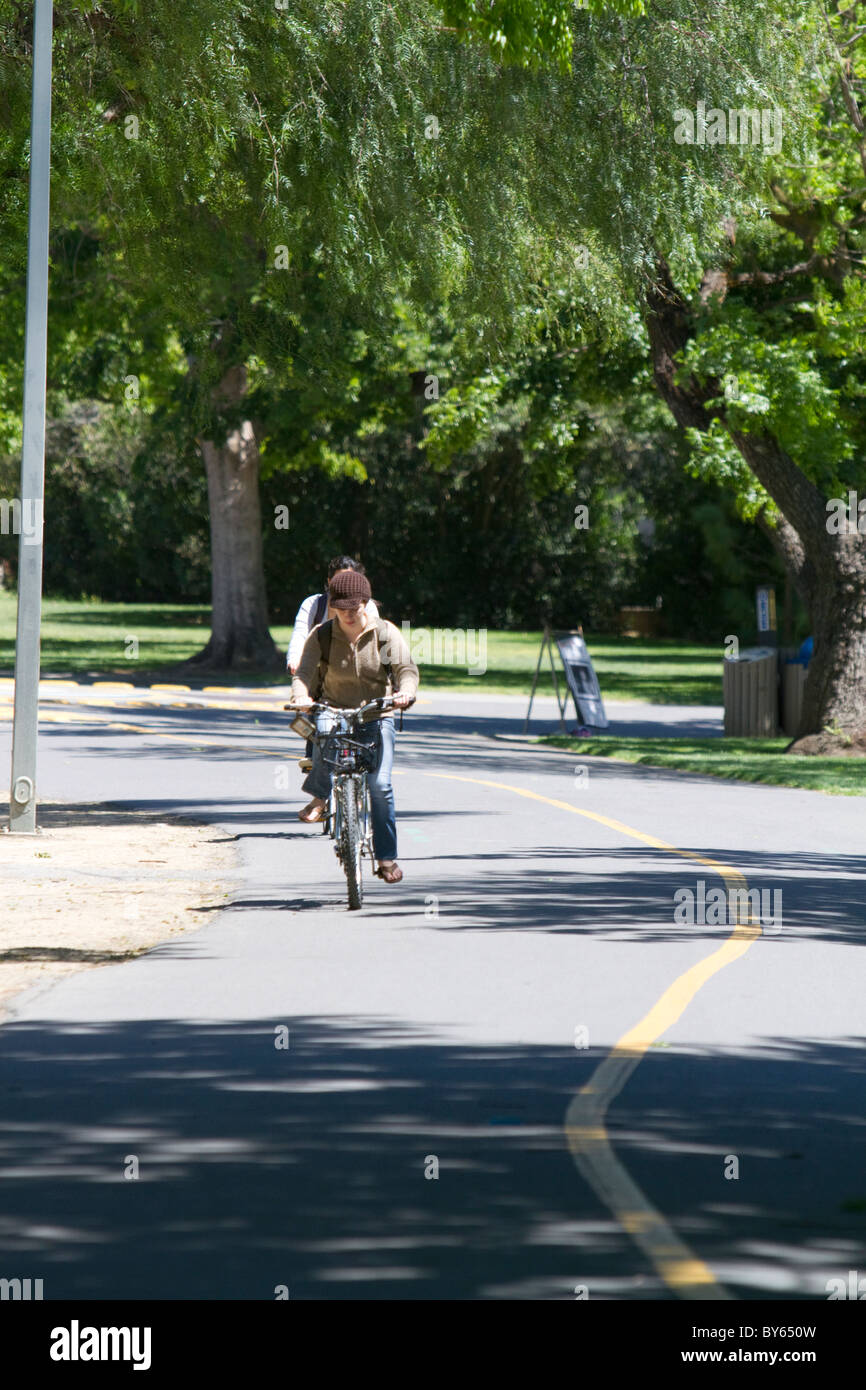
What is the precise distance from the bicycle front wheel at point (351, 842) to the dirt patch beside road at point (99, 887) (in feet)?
2.67

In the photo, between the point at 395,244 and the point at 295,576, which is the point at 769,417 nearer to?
the point at 395,244

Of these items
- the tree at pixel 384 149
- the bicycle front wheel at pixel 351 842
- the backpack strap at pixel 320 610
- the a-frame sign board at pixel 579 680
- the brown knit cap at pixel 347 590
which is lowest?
the bicycle front wheel at pixel 351 842

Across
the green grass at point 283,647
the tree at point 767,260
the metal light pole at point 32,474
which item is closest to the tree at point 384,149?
the tree at point 767,260

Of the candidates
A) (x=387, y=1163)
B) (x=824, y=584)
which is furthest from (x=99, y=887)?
(x=824, y=584)

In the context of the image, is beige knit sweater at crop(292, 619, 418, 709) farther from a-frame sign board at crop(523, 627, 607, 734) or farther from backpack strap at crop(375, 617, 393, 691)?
a-frame sign board at crop(523, 627, 607, 734)

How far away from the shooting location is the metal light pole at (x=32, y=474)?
14695 millimetres

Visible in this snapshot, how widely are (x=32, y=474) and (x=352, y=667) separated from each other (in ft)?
15.2

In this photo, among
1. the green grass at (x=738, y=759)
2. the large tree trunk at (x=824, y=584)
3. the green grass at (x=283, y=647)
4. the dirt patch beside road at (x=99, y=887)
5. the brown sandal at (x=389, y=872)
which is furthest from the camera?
the green grass at (x=283, y=647)

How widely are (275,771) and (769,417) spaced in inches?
291

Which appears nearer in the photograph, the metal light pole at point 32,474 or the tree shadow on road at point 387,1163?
the tree shadow on road at point 387,1163

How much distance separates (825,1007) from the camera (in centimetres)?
858

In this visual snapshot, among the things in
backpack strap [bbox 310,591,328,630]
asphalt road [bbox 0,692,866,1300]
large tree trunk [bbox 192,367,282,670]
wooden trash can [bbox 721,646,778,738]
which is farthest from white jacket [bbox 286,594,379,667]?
large tree trunk [bbox 192,367,282,670]

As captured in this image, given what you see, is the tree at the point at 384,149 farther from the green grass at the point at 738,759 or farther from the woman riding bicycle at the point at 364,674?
the green grass at the point at 738,759

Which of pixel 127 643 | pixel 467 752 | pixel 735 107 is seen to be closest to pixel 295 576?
pixel 127 643
